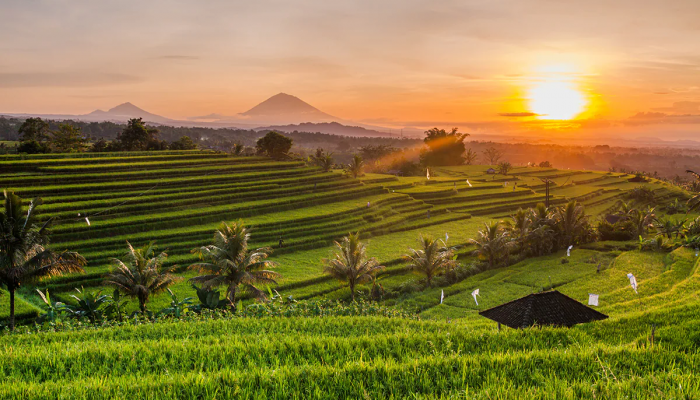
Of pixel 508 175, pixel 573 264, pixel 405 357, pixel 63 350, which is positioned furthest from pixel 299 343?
pixel 508 175

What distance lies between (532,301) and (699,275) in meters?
14.2

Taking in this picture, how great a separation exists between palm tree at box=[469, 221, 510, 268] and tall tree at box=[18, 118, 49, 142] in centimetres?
5581

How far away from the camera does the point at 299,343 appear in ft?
24.3

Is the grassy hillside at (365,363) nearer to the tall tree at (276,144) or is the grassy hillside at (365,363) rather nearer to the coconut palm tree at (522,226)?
the coconut palm tree at (522,226)

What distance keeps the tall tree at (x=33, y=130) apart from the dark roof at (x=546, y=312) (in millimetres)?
61983

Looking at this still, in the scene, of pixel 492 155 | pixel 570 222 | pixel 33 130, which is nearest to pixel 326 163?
pixel 570 222

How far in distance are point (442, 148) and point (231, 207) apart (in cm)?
7099

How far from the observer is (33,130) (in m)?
54.9

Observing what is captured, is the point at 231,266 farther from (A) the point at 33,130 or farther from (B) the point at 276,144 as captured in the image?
(A) the point at 33,130

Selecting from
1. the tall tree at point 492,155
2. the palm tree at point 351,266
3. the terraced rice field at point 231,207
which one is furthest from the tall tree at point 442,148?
the palm tree at point 351,266

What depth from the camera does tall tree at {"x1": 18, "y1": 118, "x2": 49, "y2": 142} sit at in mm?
54250

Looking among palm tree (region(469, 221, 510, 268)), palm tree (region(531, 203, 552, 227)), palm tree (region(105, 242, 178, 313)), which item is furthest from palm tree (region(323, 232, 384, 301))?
palm tree (region(531, 203, 552, 227))

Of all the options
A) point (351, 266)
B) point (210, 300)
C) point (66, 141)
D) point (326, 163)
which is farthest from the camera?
point (326, 163)

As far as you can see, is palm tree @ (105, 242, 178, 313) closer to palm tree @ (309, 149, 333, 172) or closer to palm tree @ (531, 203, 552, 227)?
palm tree @ (531, 203, 552, 227)
